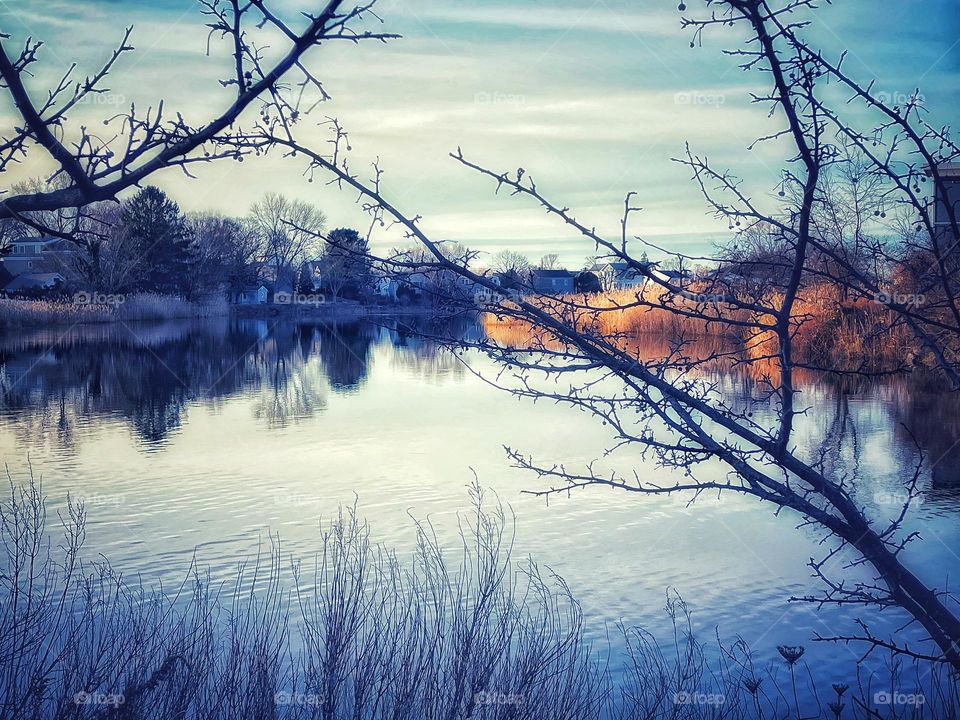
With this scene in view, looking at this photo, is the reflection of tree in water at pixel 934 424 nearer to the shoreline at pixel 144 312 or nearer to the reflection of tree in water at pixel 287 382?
the reflection of tree in water at pixel 287 382

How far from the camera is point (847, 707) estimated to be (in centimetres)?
552

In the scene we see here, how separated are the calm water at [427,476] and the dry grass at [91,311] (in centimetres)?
1489

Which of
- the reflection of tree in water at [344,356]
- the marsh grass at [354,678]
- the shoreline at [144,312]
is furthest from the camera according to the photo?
the shoreline at [144,312]

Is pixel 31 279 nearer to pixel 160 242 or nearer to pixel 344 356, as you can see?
pixel 160 242

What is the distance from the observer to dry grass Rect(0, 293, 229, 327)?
125ft

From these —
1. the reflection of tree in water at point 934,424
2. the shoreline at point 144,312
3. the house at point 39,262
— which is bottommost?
the reflection of tree in water at point 934,424

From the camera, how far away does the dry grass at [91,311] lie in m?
38.1

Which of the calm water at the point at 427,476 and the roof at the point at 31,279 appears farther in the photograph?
the roof at the point at 31,279

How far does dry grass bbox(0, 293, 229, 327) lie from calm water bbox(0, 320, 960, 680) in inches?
586

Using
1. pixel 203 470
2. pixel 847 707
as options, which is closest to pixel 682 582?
pixel 847 707

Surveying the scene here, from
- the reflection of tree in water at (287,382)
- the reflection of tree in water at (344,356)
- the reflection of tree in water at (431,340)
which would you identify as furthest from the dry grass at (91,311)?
the reflection of tree in water at (431,340)

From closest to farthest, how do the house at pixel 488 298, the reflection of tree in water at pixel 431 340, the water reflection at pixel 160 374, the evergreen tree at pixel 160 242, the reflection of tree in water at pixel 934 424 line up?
the house at pixel 488 298 < the reflection of tree in water at pixel 431 340 < the reflection of tree in water at pixel 934 424 < the water reflection at pixel 160 374 < the evergreen tree at pixel 160 242

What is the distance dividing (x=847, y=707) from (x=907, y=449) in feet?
29.9

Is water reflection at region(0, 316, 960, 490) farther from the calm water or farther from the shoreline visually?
the shoreline
